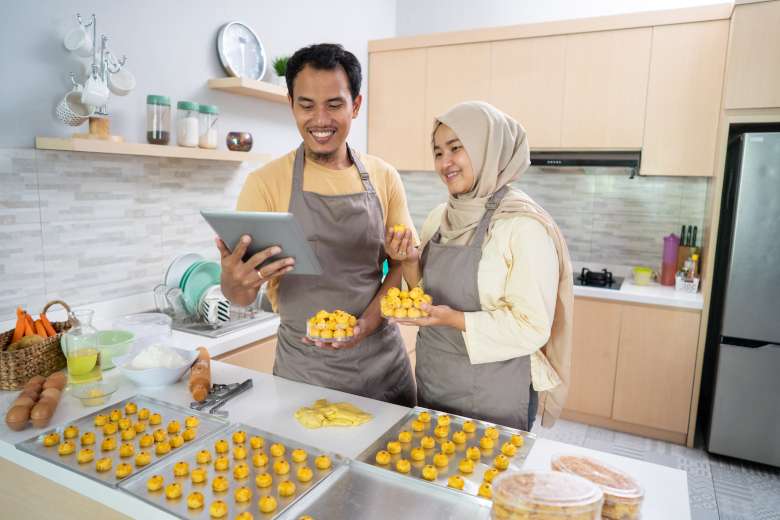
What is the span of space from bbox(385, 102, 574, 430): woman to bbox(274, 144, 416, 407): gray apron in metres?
0.24

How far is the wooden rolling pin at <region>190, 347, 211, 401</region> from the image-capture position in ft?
4.54

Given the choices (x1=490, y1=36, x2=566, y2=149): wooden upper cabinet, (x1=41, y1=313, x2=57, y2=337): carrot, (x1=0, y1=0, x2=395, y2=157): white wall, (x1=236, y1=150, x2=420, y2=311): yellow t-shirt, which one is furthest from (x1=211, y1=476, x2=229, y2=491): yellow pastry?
(x1=490, y1=36, x2=566, y2=149): wooden upper cabinet

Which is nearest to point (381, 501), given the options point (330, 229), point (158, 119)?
point (330, 229)

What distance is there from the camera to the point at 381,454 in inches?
42.4

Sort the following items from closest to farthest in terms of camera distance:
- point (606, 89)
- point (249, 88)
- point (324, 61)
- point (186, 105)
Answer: point (324, 61) < point (186, 105) < point (249, 88) < point (606, 89)

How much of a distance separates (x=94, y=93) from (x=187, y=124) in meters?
0.46

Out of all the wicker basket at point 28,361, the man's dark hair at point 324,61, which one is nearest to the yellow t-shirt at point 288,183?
the man's dark hair at point 324,61

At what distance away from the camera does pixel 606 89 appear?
326cm

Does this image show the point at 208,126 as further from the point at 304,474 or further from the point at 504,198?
the point at 304,474

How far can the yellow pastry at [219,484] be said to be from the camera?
96 cm

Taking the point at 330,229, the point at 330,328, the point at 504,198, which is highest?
the point at 504,198

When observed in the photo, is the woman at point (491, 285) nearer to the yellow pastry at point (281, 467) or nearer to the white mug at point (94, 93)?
the yellow pastry at point (281, 467)

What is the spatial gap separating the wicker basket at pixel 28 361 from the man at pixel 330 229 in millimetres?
560

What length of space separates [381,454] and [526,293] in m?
0.57
